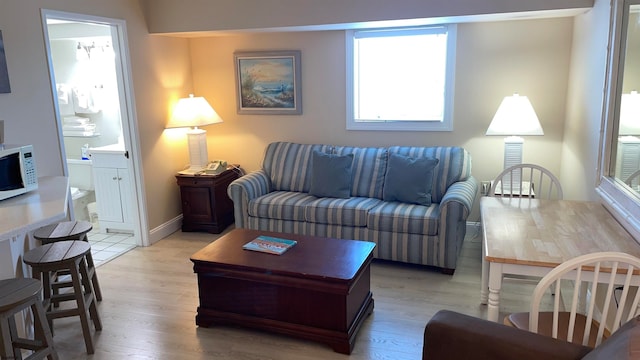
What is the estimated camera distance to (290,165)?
15.4 ft

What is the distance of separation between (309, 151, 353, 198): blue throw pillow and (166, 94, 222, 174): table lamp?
1257 mm

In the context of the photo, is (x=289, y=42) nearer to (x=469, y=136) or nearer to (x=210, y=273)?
(x=469, y=136)

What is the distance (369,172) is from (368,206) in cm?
51

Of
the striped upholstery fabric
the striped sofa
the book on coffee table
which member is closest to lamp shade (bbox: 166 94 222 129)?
the striped sofa

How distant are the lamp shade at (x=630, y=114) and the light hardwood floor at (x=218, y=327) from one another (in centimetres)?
133

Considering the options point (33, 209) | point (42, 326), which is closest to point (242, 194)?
point (33, 209)

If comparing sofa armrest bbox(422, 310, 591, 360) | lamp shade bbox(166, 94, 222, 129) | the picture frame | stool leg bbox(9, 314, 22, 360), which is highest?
the picture frame

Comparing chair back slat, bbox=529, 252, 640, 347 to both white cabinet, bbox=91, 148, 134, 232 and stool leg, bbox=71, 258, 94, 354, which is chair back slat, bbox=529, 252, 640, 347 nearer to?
stool leg, bbox=71, 258, 94, 354

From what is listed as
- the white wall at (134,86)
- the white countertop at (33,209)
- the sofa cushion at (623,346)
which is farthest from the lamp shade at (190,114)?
the sofa cushion at (623,346)

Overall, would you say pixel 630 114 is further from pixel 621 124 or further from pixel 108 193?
pixel 108 193

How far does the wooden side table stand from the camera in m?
4.70

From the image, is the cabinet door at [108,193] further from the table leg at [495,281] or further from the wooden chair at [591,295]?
the wooden chair at [591,295]

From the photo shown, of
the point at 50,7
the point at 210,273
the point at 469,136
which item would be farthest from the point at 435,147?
the point at 50,7

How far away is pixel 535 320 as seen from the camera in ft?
6.09
